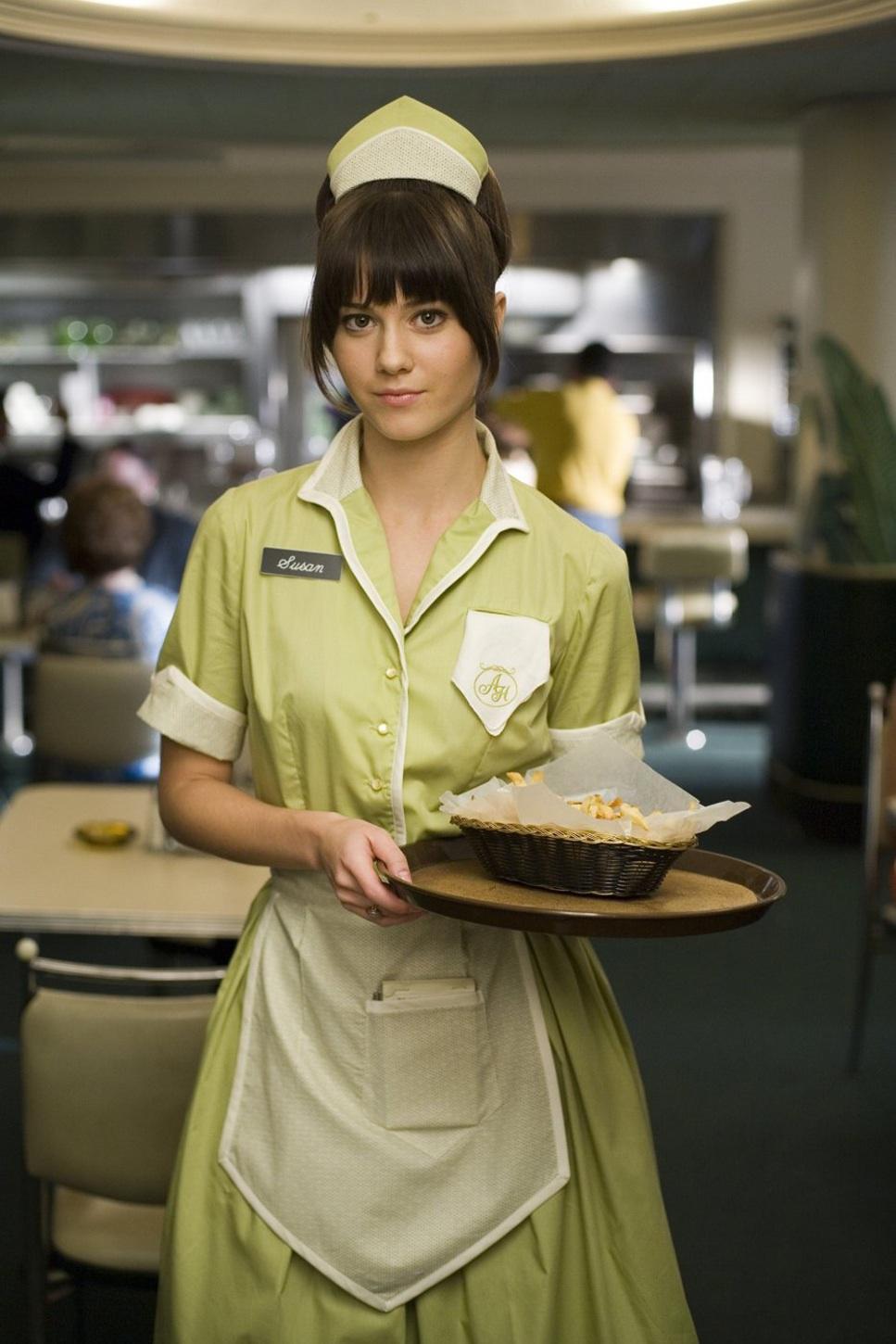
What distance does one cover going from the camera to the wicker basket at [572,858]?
Answer: 1257 mm

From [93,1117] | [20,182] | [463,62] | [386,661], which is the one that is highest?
[20,182]

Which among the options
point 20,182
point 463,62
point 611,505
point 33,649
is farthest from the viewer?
point 20,182

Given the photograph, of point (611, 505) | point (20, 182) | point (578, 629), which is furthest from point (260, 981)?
point (20, 182)

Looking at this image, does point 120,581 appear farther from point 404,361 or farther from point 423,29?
point 404,361

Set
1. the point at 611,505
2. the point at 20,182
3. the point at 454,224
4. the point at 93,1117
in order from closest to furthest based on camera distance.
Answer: the point at 454,224 → the point at 93,1117 → the point at 611,505 → the point at 20,182

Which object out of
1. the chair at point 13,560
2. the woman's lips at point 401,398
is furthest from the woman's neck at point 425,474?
the chair at point 13,560

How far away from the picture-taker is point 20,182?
10.2m

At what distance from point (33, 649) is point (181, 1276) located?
4428 mm

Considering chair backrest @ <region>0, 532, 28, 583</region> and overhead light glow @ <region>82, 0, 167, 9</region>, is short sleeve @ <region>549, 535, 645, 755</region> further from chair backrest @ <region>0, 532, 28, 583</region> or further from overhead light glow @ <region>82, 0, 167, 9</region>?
chair backrest @ <region>0, 532, 28, 583</region>

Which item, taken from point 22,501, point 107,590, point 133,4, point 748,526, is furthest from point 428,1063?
point 748,526

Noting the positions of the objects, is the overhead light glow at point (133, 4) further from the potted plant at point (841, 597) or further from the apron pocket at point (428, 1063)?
the apron pocket at point (428, 1063)

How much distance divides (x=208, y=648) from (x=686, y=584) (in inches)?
241

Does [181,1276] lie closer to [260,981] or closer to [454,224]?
[260,981]

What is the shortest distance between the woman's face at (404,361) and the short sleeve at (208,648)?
178mm
